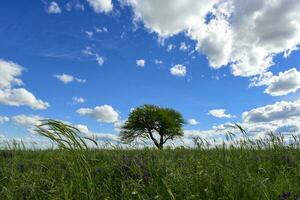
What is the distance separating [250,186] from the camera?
16.4ft

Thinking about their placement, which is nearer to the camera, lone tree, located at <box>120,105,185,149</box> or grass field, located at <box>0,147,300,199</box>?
grass field, located at <box>0,147,300,199</box>

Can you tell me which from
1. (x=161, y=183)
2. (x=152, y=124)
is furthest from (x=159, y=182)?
(x=152, y=124)

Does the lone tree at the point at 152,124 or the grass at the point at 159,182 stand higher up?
the lone tree at the point at 152,124

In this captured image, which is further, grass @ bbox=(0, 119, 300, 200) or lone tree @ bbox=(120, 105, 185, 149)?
lone tree @ bbox=(120, 105, 185, 149)

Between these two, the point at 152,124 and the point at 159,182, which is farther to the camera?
the point at 152,124

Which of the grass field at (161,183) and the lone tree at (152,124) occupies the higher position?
the lone tree at (152,124)

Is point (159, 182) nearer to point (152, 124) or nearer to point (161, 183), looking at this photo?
point (161, 183)

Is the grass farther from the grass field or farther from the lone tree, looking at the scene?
the lone tree

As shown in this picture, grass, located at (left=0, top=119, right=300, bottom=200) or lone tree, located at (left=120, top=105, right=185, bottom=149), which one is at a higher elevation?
lone tree, located at (left=120, top=105, right=185, bottom=149)

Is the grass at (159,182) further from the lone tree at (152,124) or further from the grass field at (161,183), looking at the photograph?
the lone tree at (152,124)

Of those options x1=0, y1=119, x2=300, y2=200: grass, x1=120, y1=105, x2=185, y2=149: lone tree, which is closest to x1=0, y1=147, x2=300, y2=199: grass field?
x1=0, y1=119, x2=300, y2=200: grass

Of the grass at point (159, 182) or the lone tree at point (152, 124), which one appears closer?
the grass at point (159, 182)

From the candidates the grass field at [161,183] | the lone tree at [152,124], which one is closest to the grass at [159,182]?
the grass field at [161,183]

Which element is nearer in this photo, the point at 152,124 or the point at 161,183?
the point at 161,183
